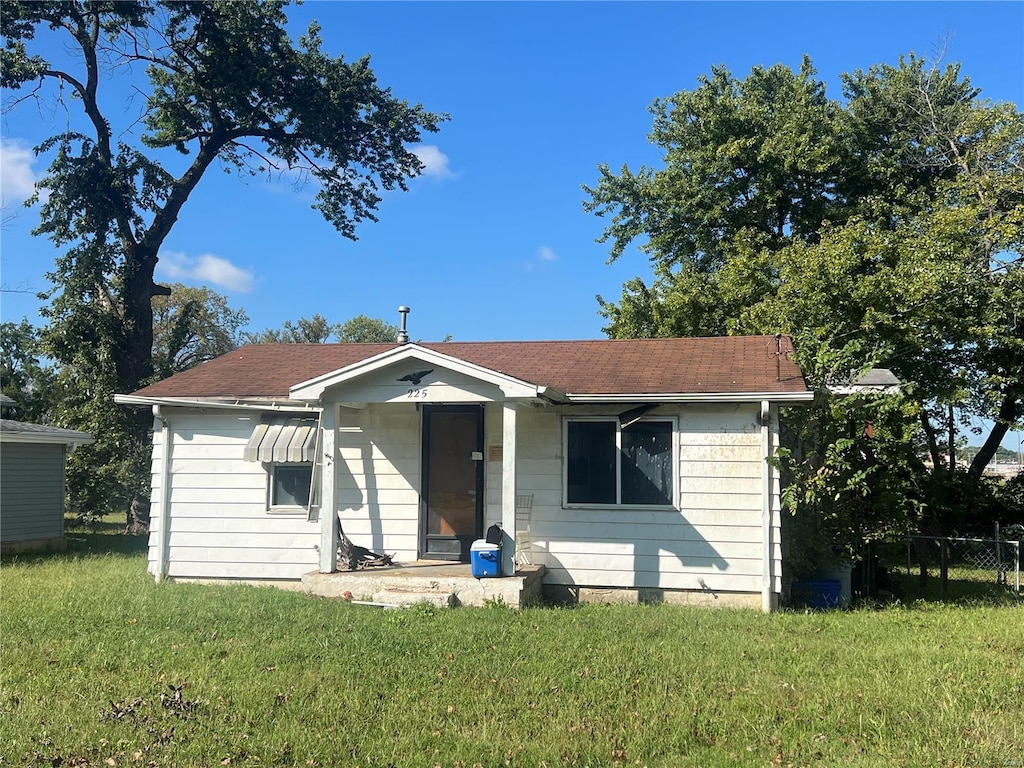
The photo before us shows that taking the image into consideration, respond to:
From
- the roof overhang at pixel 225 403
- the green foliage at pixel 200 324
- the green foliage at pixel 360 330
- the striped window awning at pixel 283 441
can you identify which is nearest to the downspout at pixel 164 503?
the roof overhang at pixel 225 403

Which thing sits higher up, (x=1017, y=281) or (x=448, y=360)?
Result: (x=1017, y=281)

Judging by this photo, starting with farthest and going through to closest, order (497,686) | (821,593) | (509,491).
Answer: (821,593) → (509,491) → (497,686)

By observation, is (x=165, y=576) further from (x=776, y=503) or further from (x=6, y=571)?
(x=776, y=503)

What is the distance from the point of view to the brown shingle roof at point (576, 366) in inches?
384

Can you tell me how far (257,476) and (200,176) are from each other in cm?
1548

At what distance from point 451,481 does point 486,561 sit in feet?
5.65

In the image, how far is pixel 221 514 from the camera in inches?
423

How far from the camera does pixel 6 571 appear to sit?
40.2ft

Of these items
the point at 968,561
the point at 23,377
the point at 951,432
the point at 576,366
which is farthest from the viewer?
the point at 23,377

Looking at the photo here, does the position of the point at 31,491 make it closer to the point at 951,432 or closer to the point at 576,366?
the point at 576,366

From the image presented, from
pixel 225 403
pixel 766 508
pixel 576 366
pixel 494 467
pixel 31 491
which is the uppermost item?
pixel 576 366

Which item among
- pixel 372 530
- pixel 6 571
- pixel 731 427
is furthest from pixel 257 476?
pixel 731 427

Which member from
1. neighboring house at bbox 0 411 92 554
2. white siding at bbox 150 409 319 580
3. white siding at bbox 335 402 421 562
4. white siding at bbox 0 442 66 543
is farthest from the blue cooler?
white siding at bbox 0 442 66 543

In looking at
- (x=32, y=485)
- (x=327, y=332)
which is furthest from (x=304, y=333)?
(x=32, y=485)
